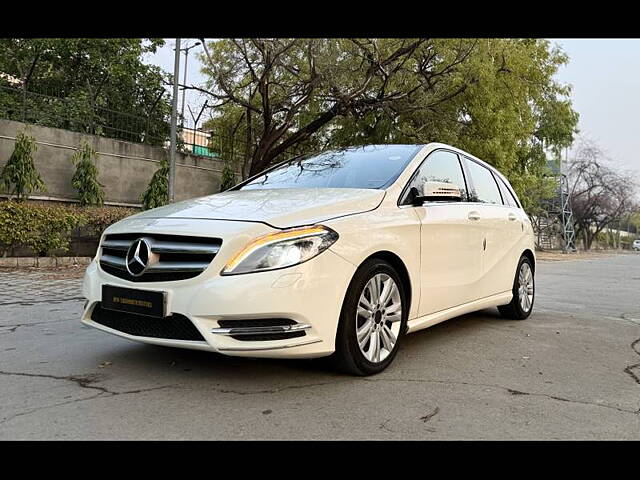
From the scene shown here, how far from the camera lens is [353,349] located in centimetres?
323

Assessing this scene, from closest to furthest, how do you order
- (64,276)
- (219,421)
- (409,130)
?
(219,421)
(64,276)
(409,130)

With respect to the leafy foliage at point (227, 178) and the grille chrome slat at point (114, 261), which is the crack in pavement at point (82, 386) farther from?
the leafy foliage at point (227, 178)

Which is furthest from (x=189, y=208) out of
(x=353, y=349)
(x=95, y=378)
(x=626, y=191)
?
(x=626, y=191)

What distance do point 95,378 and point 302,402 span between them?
131cm

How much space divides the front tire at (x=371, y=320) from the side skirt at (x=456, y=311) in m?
0.19

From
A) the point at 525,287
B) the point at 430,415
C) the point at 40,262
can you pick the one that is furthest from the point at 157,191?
the point at 430,415

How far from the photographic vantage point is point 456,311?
431cm

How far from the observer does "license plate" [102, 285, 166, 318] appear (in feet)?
9.80

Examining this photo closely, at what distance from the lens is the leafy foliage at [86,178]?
14102mm

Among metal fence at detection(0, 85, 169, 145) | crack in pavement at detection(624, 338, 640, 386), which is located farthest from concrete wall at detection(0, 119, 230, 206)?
crack in pavement at detection(624, 338, 640, 386)

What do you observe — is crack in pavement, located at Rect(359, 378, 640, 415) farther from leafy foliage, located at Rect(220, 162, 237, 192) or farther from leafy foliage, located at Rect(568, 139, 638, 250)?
leafy foliage, located at Rect(568, 139, 638, 250)

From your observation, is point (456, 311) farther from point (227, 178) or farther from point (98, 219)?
point (227, 178)

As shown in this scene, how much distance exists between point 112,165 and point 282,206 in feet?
44.2
